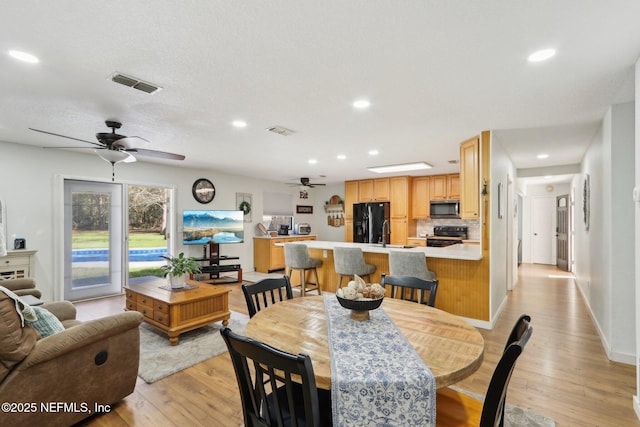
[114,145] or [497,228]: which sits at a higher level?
[114,145]

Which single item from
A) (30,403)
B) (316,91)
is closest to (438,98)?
(316,91)

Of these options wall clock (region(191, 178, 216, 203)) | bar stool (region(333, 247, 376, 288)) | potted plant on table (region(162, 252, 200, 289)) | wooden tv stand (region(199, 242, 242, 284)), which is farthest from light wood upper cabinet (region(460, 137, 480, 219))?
wall clock (region(191, 178, 216, 203))

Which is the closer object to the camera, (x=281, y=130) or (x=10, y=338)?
(x=10, y=338)

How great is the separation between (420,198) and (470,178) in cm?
328

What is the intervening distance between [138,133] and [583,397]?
5.01 meters

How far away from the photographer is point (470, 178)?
3.79m

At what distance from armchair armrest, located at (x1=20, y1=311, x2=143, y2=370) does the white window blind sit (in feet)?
18.9

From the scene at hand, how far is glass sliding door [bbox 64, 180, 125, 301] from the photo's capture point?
187 inches

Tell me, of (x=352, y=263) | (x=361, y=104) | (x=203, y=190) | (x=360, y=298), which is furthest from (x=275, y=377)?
(x=203, y=190)

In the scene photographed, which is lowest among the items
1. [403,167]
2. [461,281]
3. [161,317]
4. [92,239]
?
[161,317]

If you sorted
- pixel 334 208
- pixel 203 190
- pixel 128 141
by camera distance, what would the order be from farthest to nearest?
1. pixel 334 208
2. pixel 203 190
3. pixel 128 141

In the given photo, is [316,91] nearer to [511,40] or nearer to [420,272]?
[511,40]

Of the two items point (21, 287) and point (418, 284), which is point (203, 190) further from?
point (418, 284)

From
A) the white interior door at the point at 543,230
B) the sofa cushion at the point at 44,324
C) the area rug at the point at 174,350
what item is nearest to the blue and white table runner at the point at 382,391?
the area rug at the point at 174,350
